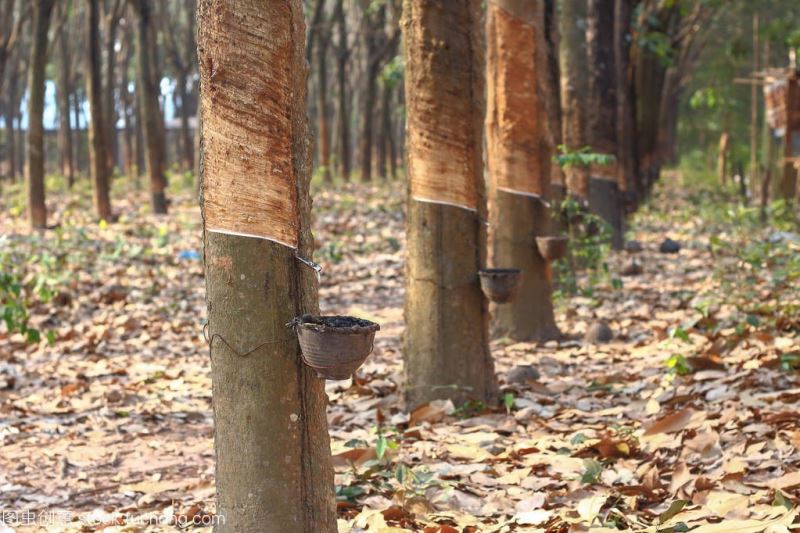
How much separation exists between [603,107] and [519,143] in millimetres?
4803

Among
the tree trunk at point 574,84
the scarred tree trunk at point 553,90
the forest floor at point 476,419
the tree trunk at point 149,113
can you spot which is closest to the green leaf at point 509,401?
the forest floor at point 476,419

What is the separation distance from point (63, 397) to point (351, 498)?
2.96 m

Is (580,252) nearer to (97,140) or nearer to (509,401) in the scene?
(509,401)

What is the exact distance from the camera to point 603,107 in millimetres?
11219

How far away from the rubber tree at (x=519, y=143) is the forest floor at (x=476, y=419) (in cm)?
63

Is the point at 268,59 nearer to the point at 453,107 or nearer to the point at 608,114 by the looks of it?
the point at 453,107

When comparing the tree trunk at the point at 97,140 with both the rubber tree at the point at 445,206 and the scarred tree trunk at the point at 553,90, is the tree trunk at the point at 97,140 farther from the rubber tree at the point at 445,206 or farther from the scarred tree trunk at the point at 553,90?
the rubber tree at the point at 445,206

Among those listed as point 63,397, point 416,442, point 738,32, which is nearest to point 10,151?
point 738,32

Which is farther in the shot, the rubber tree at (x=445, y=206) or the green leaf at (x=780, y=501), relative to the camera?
the rubber tree at (x=445, y=206)

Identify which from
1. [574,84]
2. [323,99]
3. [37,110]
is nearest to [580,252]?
[574,84]

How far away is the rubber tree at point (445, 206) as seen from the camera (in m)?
5.24

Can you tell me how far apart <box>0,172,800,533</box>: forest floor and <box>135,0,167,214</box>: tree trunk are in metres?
5.56

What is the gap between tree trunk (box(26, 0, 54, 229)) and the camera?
13.1 metres

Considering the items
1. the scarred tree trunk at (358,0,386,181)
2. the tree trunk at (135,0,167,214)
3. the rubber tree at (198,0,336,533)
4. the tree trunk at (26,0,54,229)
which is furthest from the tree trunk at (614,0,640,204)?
the rubber tree at (198,0,336,533)
